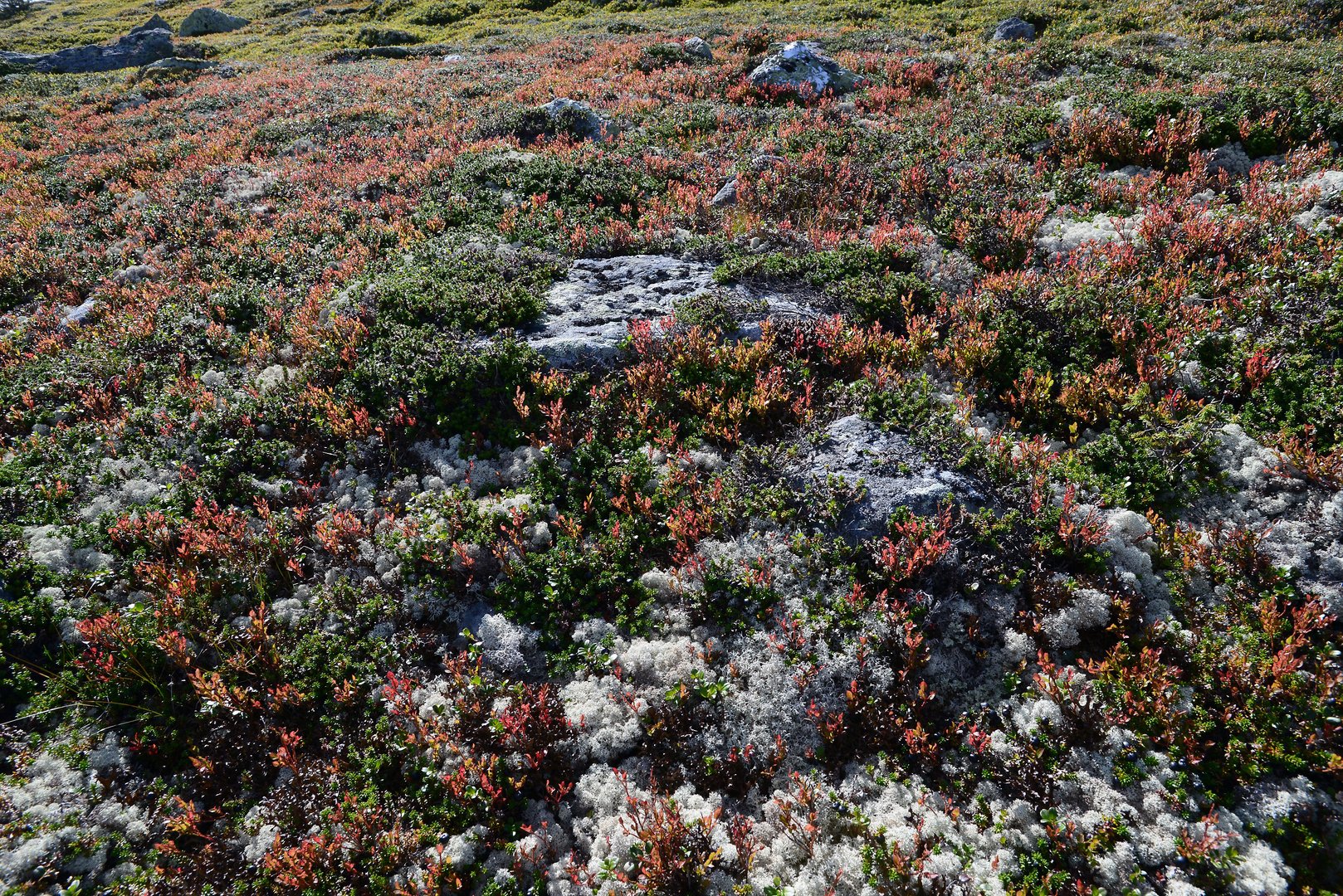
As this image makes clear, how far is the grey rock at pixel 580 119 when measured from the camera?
17.5 m

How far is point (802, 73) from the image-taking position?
1964 centimetres

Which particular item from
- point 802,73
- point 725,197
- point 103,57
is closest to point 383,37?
point 103,57

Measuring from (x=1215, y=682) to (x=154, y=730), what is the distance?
8.61 m

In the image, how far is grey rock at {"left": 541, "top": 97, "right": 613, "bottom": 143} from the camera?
690 inches

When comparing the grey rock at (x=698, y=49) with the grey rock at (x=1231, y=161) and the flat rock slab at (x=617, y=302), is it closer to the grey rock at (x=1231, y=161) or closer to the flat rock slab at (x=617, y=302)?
the flat rock slab at (x=617, y=302)

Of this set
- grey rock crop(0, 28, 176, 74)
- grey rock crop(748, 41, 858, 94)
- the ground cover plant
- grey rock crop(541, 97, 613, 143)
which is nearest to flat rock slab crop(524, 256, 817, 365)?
the ground cover plant

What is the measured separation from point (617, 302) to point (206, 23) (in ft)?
247

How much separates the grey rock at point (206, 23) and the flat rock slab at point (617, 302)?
72.5 metres

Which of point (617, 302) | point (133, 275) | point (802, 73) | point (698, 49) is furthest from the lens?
point (698, 49)

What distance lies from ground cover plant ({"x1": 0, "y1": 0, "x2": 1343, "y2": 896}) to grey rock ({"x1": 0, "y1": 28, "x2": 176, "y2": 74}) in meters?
40.0

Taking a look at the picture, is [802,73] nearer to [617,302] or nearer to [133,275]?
[617,302]

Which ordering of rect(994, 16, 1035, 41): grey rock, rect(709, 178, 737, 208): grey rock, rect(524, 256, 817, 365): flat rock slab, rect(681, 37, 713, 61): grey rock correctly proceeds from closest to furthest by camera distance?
1. rect(524, 256, 817, 365): flat rock slab
2. rect(709, 178, 737, 208): grey rock
3. rect(681, 37, 713, 61): grey rock
4. rect(994, 16, 1035, 41): grey rock

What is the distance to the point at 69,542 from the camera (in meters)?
6.81

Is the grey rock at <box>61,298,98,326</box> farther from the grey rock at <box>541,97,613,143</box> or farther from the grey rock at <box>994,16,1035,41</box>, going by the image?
the grey rock at <box>994,16,1035,41</box>
